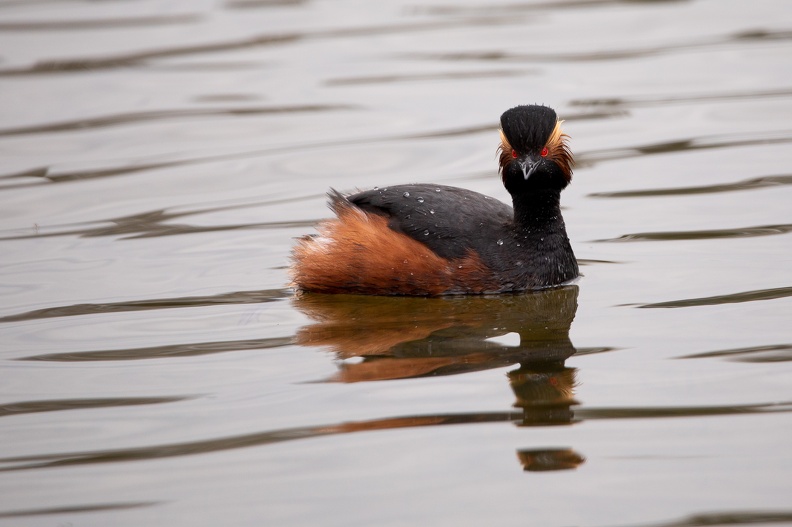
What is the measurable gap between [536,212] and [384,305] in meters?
1.21

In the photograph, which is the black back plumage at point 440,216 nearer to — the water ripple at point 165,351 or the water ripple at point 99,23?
the water ripple at point 165,351

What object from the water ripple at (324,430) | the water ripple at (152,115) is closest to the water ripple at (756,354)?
the water ripple at (324,430)

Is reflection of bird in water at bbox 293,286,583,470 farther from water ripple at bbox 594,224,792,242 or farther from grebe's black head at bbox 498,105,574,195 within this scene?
water ripple at bbox 594,224,792,242

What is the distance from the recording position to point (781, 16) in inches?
647

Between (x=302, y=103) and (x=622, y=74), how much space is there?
372 cm

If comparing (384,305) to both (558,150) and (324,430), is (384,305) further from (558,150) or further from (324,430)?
(324,430)

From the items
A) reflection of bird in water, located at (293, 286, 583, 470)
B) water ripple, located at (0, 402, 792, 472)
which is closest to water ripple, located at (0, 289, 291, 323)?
reflection of bird in water, located at (293, 286, 583, 470)

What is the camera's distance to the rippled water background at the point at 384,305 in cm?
514

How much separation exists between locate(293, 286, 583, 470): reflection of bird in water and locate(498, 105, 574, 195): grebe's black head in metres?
0.72

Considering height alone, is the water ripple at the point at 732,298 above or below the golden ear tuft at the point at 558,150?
below

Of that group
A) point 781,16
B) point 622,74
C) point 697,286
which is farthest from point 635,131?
point 781,16

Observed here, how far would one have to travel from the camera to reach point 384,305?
769 cm

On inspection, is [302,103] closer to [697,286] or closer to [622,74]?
[622,74]

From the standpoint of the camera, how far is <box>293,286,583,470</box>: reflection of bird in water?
590cm
